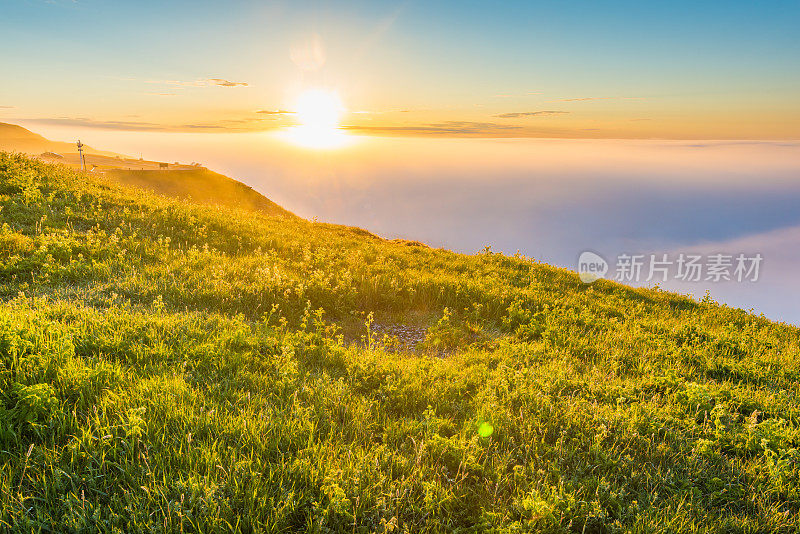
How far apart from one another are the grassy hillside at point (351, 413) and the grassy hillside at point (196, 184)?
199ft

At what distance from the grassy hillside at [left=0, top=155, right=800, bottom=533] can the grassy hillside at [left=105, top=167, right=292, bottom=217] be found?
199 ft

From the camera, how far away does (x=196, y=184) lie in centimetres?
7825

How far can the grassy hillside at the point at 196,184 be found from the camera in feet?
232

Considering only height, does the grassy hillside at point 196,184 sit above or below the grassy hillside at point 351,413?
above

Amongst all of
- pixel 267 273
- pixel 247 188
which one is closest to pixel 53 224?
pixel 267 273

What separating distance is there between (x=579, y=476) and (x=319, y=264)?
8.11m

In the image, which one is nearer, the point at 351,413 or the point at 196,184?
the point at 351,413

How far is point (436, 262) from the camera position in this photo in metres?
14.4

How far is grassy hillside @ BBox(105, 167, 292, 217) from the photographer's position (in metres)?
70.8

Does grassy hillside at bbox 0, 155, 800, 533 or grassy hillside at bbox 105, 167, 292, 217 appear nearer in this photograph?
grassy hillside at bbox 0, 155, 800, 533

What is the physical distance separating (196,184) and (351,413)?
276 feet

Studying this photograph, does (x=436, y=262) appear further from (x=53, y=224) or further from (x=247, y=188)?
(x=247, y=188)

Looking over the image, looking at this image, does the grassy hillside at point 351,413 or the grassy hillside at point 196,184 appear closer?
the grassy hillside at point 351,413

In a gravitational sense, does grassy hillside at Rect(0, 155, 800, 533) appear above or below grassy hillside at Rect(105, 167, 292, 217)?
below
